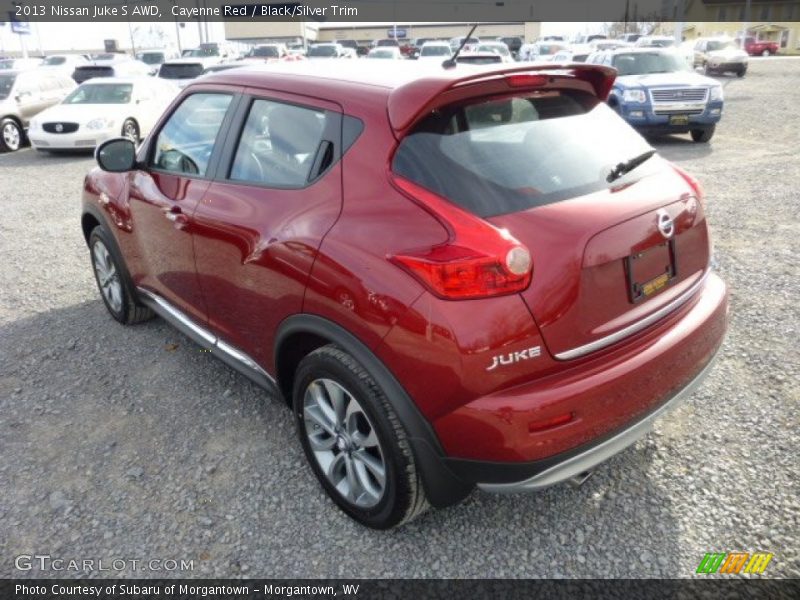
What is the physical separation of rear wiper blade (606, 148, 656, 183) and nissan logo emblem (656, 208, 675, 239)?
0.23 meters

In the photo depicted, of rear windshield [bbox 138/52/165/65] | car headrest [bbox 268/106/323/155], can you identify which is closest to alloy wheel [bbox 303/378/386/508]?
car headrest [bbox 268/106/323/155]

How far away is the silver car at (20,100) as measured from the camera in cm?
1338

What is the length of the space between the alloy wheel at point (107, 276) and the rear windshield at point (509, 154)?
9.68 feet

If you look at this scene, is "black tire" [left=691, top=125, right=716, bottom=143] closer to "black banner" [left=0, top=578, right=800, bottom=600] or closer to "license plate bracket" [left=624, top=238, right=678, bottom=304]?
"license plate bracket" [left=624, top=238, right=678, bottom=304]

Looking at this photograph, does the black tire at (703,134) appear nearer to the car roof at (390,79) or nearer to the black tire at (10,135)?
the car roof at (390,79)

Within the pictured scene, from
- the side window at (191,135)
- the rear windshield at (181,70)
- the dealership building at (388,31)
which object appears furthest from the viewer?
the dealership building at (388,31)

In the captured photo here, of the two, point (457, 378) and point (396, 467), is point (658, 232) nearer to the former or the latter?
point (457, 378)

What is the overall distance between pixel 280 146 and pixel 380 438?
4.53 feet

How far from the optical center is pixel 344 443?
2.62 meters

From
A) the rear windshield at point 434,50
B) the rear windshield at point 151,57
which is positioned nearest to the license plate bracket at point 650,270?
the rear windshield at point 434,50

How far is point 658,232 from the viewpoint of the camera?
7.92ft

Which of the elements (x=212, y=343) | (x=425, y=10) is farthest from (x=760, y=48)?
(x=212, y=343)

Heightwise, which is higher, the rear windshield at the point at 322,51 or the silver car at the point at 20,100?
the rear windshield at the point at 322,51

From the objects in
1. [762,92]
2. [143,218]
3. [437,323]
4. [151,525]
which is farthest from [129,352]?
[762,92]
